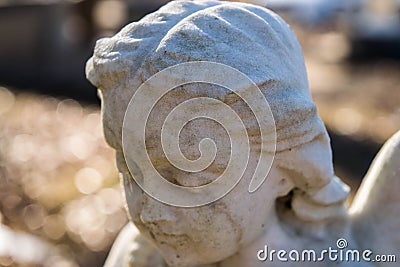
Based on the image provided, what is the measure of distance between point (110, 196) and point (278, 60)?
7.29 ft

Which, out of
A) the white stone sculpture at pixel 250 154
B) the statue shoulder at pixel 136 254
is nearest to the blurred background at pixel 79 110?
the statue shoulder at pixel 136 254

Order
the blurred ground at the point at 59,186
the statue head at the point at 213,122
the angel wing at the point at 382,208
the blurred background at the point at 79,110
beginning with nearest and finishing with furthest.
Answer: the statue head at the point at 213,122 < the angel wing at the point at 382,208 < the blurred ground at the point at 59,186 < the blurred background at the point at 79,110

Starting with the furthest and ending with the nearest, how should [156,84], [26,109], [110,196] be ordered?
[26,109] < [110,196] < [156,84]

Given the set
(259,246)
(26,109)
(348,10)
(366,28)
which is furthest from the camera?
(348,10)

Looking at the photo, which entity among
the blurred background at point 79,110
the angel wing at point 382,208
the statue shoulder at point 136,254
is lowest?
the blurred background at point 79,110

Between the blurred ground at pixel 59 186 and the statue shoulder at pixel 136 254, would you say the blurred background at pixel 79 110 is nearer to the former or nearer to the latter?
the blurred ground at pixel 59 186

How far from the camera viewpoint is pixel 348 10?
751cm

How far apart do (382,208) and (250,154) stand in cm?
22

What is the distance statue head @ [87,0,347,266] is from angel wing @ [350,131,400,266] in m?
0.07

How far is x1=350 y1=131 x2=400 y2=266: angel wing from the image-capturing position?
3.01 ft

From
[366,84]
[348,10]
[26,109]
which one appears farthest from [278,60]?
[348,10]

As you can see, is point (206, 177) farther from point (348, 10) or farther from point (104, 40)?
point (348, 10)

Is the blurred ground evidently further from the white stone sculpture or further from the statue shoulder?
the white stone sculpture

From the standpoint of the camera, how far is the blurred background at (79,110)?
2.70 metres
